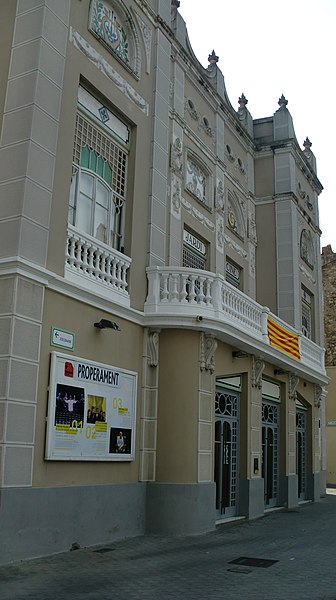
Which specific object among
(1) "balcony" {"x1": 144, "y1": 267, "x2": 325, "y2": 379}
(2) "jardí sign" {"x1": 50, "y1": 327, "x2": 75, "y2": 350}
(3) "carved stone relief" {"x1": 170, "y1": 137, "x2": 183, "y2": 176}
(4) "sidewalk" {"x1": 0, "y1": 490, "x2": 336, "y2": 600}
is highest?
(3) "carved stone relief" {"x1": 170, "y1": 137, "x2": 183, "y2": 176}

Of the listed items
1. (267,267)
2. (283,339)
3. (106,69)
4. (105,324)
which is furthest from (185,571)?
(267,267)

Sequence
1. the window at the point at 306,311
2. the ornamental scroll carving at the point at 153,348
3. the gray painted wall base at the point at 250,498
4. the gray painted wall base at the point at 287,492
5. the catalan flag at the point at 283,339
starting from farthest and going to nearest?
the window at the point at 306,311 < the gray painted wall base at the point at 287,492 < the catalan flag at the point at 283,339 < the gray painted wall base at the point at 250,498 < the ornamental scroll carving at the point at 153,348

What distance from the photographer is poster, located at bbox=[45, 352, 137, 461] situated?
9898 mm

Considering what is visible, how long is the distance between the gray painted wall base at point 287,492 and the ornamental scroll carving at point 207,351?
7.00 meters

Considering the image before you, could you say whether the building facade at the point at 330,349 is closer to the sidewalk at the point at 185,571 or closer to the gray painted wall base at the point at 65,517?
the sidewalk at the point at 185,571

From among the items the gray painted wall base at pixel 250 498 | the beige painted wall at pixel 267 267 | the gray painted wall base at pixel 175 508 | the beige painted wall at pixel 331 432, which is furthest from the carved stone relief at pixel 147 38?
the beige painted wall at pixel 331 432

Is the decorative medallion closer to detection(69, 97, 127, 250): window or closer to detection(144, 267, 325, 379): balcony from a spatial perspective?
detection(69, 97, 127, 250): window

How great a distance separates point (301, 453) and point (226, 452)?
22.4 feet

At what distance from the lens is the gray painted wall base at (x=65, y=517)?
876 cm

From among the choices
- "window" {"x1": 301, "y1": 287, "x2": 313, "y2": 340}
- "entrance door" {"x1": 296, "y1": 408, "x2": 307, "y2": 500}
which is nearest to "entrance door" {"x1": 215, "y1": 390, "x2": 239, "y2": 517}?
"entrance door" {"x1": 296, "y1": 408, "x2": 307, "y2": 500}

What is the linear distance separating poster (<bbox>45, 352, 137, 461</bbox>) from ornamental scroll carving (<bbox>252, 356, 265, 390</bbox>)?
458 cm

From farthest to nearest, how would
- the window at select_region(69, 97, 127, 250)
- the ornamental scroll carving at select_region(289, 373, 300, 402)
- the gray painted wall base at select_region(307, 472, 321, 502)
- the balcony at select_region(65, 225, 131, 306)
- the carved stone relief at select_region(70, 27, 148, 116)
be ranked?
1. the gray painted wall base at select_region(307, 472, 321, 502)
2. the ornamental scroll carving at select_region(289, 373, 300, 402)
3. the window at select_region(69, 97, 127, 250)
4. the carved stone relief at select_region(70, 27, 148, 116)
5. the balcony at select_region(65, 225, 131, 306)

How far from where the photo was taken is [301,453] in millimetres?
20844

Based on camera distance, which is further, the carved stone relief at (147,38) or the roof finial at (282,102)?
the roof finial at (282,102)
